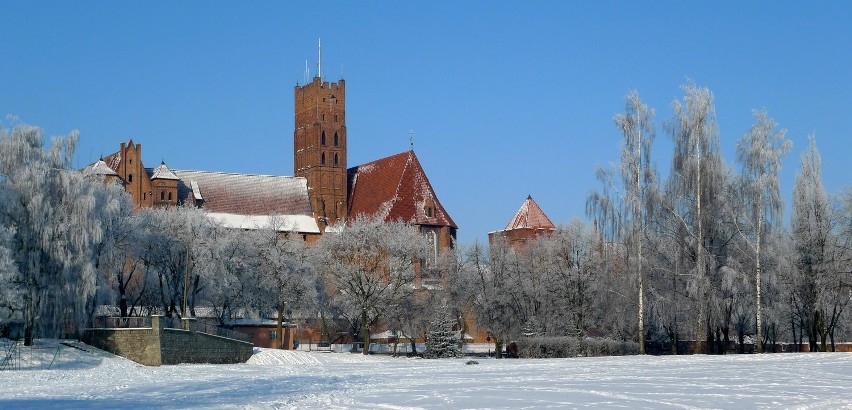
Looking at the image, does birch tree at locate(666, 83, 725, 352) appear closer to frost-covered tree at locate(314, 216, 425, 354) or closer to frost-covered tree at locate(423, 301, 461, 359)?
frost-covered tree at locate(423, 301, 461, 359)

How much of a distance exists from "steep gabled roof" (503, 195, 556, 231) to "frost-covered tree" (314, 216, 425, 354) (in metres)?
33.5

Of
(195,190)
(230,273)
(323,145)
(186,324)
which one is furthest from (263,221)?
(186,324)

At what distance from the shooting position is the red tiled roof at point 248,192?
8575 centimetres

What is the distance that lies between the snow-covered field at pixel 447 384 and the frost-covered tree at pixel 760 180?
18.1ft

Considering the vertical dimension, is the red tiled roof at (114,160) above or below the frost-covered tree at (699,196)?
above

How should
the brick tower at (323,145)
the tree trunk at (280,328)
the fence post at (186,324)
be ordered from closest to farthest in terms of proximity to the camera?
the fence post at (186,324)
the tree trunk at (280,328)
the brick tower at (323,145)

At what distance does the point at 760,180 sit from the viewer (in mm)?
42125

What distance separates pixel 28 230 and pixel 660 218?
26.2 m

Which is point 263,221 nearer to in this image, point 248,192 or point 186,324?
point 248,192

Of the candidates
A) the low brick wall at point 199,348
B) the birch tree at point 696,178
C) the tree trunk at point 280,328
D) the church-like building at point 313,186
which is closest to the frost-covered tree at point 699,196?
the birch tree at point 696,178

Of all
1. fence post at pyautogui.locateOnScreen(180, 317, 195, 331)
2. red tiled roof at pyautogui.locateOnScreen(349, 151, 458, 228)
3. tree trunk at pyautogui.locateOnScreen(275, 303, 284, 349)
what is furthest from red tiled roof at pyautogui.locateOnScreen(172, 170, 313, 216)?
fence post at pyautogui.locateOnScreen(180, 317, 195, 331)

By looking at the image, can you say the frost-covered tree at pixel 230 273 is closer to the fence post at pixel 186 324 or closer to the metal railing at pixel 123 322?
the fence post at pixel 186 324

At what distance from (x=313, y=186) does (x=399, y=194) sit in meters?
9.02

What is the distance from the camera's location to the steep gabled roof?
101125mm
